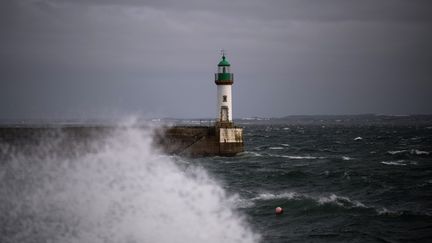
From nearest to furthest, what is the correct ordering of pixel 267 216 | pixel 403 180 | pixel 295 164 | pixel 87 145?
1. pixel 267 216
2. pixel 403 180
3. pixel 87 145
4. pixel 295 164

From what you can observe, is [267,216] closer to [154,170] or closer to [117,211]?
[154,170]

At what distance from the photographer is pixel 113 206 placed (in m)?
18.6

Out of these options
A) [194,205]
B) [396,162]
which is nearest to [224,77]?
[396,162]

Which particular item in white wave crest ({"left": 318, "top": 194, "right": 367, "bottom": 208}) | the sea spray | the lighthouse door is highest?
the lighthouse door

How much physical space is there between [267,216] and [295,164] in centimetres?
2255

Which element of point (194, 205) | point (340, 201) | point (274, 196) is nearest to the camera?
point (194, 205)

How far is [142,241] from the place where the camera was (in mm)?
16297

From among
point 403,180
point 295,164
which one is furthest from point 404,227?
point 295,164

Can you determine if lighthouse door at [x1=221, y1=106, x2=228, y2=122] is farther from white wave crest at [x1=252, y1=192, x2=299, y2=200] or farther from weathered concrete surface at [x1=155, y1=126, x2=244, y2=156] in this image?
white wave crest at [x1=252, y1=192, x2=299, y2=200]

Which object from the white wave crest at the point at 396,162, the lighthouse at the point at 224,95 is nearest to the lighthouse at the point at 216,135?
the lighthouse at the point at 224,95

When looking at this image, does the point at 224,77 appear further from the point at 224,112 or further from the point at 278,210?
the point at 278,210

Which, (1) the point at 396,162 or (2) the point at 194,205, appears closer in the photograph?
(2) the point at 194,205

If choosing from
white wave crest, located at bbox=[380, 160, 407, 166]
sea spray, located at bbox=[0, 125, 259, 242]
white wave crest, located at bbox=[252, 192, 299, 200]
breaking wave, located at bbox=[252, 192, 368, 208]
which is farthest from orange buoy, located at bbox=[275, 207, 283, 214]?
white wave crest, located at bbox=[380, 160, 407, 166]

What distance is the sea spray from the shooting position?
1669 centimetres
